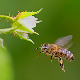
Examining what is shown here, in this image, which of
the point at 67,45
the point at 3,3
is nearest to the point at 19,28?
the point at 67,45

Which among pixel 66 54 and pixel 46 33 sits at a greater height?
pixel 46 33

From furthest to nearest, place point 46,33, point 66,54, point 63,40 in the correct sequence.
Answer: point 46,33 < point 66,54 < point 63,40

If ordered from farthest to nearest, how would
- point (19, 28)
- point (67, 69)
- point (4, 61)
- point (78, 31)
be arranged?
point (67, 69) < point (78, 31) < point (4, 61) < point (19, 28)

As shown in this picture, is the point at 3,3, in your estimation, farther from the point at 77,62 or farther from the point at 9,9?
the point at 77,62

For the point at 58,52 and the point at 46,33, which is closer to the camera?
the point at 58,52

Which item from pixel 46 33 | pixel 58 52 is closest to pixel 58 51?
pixel 58 52

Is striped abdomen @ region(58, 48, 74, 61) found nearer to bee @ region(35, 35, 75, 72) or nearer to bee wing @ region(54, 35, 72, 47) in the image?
bee @ region(35, 35, 75, 72)

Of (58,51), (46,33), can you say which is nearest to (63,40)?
(58,51)

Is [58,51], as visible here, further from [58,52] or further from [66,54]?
[66,54]

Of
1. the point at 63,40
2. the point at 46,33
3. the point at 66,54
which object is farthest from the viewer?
the point at 46,33

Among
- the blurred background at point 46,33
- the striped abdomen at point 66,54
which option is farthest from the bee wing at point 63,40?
the blurred background at point 46,33

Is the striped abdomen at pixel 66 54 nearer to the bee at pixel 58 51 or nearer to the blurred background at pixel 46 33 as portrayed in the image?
the bee at pixel 58 51
